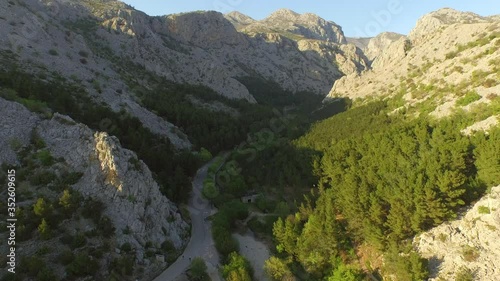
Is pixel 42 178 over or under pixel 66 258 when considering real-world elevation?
over

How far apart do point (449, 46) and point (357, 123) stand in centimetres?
6110

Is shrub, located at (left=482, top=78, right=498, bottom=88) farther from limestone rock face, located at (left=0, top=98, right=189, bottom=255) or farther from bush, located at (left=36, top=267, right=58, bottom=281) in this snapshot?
bush, located at (left=36, top=267, right=58, bottom=281)

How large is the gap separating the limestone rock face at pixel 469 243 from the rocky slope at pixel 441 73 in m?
43.7

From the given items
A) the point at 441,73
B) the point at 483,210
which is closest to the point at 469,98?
the point at 441,73

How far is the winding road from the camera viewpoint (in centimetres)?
5318

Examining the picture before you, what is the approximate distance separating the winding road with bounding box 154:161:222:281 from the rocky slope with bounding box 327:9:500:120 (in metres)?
67.0

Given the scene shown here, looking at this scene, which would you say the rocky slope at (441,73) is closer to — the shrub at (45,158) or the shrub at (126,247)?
the shrub at (126,247)

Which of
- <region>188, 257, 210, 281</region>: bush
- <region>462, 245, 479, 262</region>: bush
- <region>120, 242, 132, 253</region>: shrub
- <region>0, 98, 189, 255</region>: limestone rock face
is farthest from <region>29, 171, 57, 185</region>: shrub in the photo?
<region>462, 245, 479, 262</region>: bush

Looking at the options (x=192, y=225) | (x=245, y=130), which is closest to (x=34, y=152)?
(x=192, y=225)

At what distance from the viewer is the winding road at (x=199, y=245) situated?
174ft

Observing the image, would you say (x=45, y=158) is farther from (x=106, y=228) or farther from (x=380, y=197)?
(x=380, y=197)

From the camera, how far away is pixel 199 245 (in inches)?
2420

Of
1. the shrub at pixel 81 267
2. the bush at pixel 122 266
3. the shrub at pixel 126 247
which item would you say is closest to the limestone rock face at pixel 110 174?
the shrub at pixel 126 247

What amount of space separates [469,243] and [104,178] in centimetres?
5624
